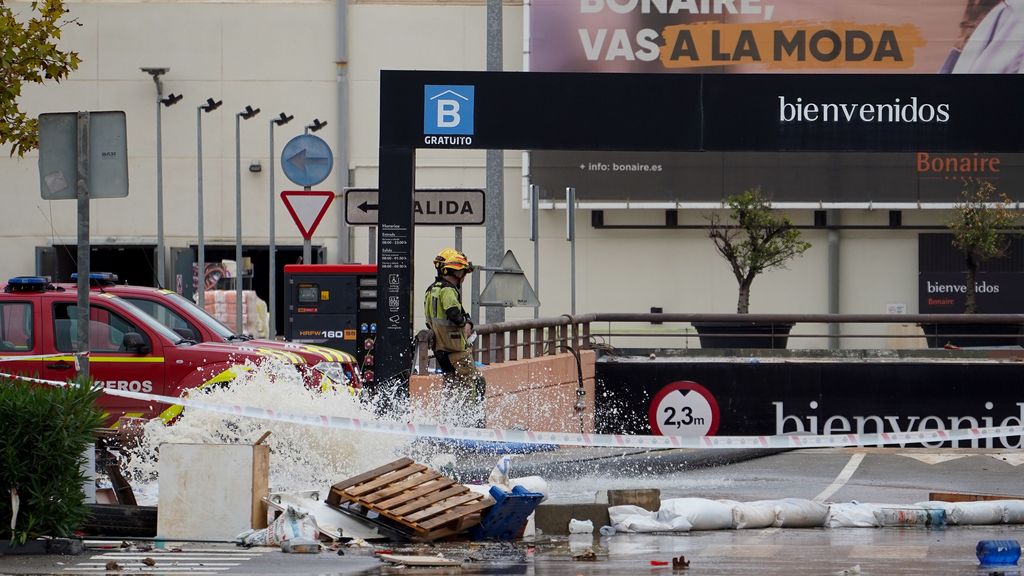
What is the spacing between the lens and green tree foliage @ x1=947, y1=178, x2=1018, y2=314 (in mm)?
36531

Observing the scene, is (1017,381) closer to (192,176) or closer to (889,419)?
(889,419)

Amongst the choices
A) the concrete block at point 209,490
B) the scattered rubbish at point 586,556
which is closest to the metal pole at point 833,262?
the scattered rubbish at point 586,556

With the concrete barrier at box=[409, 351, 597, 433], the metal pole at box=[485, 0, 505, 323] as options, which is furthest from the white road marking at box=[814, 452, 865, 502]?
the metal pole at box=[485, 0, 505, 323]

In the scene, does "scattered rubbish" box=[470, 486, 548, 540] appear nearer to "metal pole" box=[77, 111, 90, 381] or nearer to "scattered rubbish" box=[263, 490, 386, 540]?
"scattered rubbish" box=[263, 490, 386, 540]

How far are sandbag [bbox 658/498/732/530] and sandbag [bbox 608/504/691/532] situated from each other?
39 mm

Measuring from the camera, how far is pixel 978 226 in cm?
3681

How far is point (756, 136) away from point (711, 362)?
461 centimetres

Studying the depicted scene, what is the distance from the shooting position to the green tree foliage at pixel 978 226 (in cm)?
3653

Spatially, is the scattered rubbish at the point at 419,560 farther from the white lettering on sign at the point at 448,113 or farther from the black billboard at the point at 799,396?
the black billboard at the point at 799,396

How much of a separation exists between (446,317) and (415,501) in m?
4.74

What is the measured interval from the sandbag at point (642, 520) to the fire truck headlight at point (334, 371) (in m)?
4.58

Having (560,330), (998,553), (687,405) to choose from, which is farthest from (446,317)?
(998,553)

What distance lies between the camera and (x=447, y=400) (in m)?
14.9

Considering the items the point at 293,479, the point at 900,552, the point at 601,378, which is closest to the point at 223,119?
the point at 601,378
